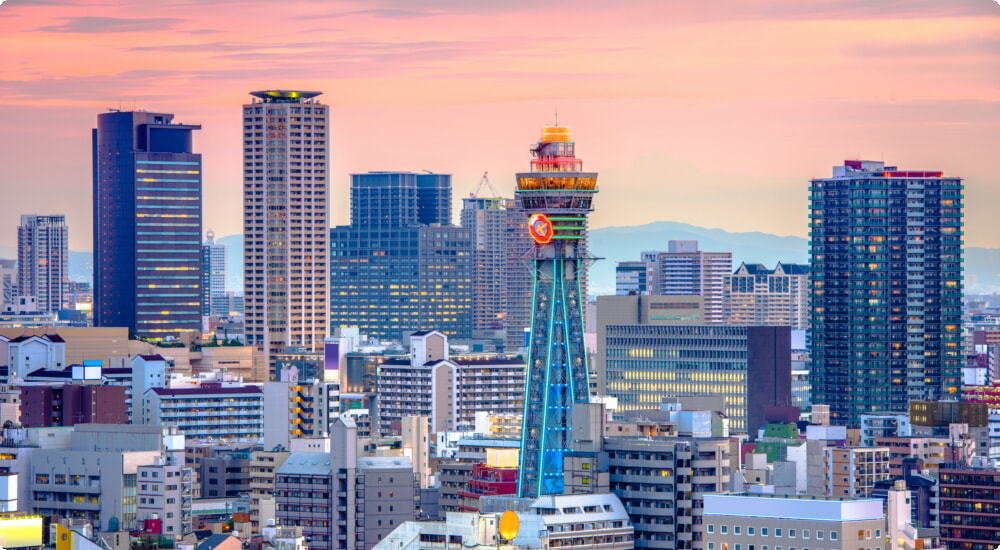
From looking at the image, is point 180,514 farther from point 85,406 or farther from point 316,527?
point 85,406

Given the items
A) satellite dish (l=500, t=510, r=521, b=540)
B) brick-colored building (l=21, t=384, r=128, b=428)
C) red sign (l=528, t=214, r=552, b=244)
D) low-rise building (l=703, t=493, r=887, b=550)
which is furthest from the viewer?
brick-colored building (l=21, t=384, r=128, b=428)

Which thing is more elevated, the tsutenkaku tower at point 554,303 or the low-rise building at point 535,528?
the tsutenkaku tower at point 554,303

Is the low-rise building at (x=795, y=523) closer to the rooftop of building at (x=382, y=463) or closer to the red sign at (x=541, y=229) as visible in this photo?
the rooftop of building at (x=382, y=463)

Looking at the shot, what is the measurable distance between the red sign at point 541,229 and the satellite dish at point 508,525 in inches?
2116

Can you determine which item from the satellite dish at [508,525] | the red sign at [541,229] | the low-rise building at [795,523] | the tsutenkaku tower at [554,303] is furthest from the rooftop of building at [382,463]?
the low-rise building at [795,523]

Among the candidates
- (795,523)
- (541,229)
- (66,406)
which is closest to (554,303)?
(541,229)

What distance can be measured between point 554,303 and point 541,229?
5.12 m

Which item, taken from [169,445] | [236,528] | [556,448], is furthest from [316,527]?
[169,445]

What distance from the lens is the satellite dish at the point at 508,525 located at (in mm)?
97562

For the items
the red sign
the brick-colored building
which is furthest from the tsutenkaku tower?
the brick-colored building

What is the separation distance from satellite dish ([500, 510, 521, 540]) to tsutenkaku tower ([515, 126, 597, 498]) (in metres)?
42.4

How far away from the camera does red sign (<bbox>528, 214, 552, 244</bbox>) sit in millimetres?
150750

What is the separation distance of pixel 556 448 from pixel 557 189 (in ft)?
63.9

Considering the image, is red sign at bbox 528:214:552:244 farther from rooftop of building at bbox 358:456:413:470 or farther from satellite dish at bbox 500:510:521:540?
satellite dish at bbox 500:510:521:540
